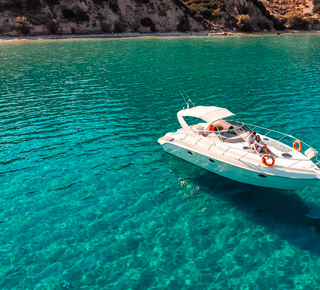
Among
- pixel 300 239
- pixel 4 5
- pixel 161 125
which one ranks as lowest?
pixel 300 239

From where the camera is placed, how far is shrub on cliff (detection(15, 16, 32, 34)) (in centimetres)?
8981

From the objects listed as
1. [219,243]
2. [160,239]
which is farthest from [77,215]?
[219,243]

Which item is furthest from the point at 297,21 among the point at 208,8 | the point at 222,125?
the point at 222,125

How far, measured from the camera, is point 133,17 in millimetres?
107312

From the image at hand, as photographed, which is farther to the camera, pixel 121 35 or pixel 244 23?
pixel 244 23

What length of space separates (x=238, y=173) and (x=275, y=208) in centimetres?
249

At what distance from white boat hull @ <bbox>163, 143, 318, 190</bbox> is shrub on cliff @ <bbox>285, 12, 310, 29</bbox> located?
443 feet

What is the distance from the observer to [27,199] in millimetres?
15195

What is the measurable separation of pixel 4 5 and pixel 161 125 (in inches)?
3755

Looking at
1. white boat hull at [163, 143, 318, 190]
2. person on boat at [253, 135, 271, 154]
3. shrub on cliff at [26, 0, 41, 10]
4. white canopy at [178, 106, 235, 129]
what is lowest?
white boat hull at [163, 143, 318, 190]

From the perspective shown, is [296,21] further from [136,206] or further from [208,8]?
[136,206]

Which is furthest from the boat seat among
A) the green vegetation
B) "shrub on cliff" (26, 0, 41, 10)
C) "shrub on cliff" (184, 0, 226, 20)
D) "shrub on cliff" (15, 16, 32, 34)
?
the green vegetation

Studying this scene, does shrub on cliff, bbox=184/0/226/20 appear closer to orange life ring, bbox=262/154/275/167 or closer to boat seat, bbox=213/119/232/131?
boat seat, bbox=213/119/232/131

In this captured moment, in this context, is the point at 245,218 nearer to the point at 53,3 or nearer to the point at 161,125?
the point at 161,125
